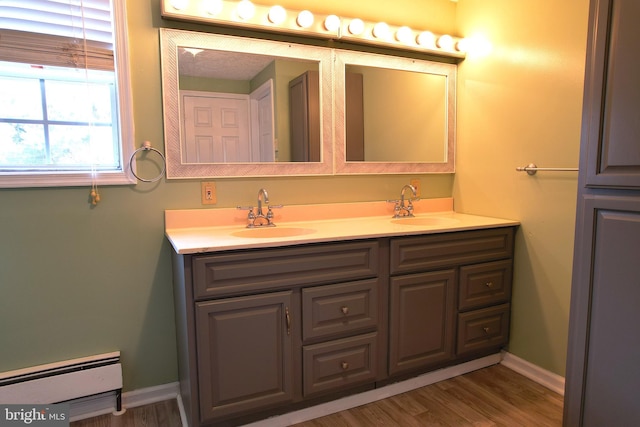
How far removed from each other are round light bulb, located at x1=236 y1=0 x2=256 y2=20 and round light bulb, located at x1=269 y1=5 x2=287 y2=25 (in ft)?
0.33

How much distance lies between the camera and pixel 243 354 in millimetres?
1614

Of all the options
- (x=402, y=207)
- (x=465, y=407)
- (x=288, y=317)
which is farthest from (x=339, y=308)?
(x=402, y=207)

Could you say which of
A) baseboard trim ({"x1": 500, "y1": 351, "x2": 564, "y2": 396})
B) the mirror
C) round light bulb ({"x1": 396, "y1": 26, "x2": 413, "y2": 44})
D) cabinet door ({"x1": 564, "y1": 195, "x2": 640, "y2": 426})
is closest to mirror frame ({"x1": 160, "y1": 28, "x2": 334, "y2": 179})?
the mirror

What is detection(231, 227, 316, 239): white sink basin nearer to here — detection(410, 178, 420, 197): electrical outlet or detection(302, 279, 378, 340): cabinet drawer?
detection(302, 279, 378, 340): cabinet drawer

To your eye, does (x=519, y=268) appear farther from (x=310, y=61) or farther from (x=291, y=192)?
(x=310, y=61)

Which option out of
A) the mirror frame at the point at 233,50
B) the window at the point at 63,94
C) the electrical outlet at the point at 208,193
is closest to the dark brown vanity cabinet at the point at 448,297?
the mirror frame at the point at 233,50

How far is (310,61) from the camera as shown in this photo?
217 centimetres

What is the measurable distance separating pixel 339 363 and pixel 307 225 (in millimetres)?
724

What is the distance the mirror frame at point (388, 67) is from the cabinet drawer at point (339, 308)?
777 millimetres

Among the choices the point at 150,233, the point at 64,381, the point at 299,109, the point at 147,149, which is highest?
the point at 299,109

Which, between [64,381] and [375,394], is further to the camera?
[375,394]

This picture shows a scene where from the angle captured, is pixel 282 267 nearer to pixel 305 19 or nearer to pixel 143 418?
pixel 143 418

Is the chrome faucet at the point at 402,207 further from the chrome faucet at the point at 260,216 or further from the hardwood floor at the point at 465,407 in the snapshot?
the hardwood floor at the point at 465,407

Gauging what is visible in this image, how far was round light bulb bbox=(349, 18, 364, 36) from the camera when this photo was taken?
2172 mm
